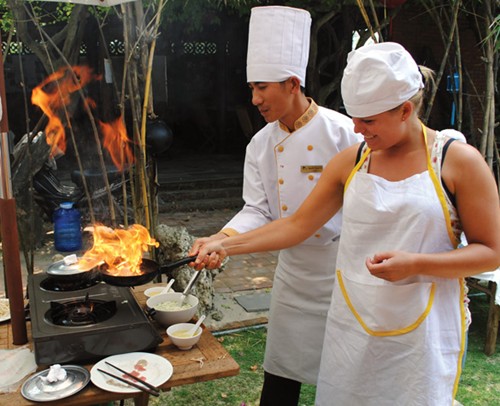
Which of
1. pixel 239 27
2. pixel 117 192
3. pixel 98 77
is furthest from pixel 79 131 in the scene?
pixel 239 27

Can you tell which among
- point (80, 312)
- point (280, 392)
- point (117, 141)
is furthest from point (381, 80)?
point (117, 141)

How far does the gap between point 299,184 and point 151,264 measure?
93cm

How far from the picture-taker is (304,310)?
292 centimetres

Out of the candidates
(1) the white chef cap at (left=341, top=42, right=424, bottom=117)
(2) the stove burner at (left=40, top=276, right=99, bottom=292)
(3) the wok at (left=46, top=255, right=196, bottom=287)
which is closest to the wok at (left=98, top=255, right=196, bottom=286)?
(3) the wok at (left=46, top=255, right=196, bottom=287)

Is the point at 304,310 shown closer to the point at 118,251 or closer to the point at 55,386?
the point at 118,251

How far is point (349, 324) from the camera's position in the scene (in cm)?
218

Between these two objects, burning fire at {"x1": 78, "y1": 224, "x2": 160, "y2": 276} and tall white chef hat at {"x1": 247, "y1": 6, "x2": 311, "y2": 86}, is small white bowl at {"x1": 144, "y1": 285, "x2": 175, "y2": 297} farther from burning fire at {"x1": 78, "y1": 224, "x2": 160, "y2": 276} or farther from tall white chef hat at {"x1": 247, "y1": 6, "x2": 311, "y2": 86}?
tall white chef hat at {"x1": 247, "y1": 6, "x2": 311, "y2": 86}

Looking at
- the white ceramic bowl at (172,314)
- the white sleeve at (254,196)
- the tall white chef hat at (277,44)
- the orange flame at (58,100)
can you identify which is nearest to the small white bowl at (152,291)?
the white ceramic bowl at (172,314)

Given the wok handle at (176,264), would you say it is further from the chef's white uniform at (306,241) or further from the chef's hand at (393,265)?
the chef's hand at (393,265)

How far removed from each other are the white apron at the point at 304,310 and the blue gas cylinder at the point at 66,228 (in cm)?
493

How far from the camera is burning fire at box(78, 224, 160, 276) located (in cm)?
243

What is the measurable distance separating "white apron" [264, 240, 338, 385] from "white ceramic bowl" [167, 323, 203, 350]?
73 cm

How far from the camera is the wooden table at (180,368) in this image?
193 centimetres

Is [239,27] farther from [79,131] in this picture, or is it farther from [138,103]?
[138,103]
